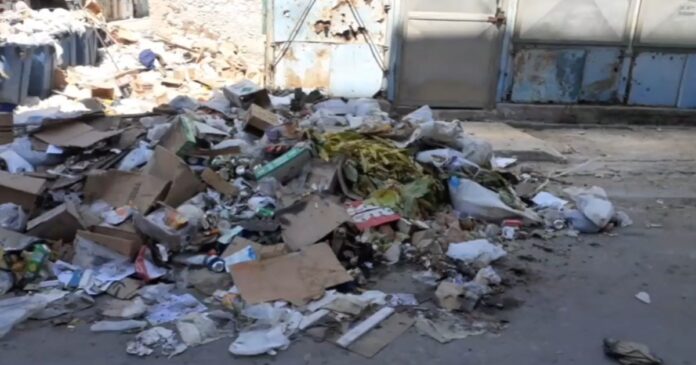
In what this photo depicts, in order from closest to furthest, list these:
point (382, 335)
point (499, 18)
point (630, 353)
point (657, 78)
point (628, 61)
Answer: point (630, 353) < point (382, 335) < point (499, 18) < point (628, 61) < point (657, 78)

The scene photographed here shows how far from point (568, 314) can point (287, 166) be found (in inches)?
76.5

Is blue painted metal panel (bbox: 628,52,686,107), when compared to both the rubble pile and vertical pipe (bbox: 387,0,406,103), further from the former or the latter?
the rubble pile

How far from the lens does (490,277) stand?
11.4 feet

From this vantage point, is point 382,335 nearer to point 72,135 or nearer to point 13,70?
point 72,135

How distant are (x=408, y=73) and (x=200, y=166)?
3.71 meters

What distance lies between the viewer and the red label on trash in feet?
12.7

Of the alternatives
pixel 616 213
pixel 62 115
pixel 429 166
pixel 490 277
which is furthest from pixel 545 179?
pixel 62 115

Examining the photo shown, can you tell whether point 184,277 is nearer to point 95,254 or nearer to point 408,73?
point 95,254

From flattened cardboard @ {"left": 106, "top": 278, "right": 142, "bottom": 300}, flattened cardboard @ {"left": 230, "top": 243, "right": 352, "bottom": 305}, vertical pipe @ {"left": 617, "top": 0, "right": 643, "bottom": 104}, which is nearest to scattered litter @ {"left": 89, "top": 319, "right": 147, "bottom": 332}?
flattened cardboard @ {"left": 106, "top": 278, "right": 142, "bottom": 300}

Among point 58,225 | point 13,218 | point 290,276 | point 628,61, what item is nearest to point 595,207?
point 290,276

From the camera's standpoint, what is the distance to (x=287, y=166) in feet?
13.8

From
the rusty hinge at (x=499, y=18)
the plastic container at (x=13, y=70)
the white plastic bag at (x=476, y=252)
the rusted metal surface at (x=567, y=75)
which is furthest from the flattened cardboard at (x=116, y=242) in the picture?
the rusted metal surface at (x=567, y=75)

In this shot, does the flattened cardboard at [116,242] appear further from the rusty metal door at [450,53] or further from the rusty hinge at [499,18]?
the rusty hinge at [499,18]

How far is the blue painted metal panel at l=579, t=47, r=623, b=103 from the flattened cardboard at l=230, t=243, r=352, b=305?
5.24m
